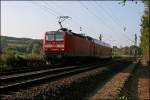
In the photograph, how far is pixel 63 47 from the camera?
104ft

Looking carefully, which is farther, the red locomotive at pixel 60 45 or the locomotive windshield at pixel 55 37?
the locomotive windshield at pixel 55 37

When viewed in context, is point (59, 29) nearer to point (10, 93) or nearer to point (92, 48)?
point (92, 48)

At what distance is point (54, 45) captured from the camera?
1267 inches

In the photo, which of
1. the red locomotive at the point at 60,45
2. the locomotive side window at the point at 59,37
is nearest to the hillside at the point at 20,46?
the red locomotive at the point at 60,45

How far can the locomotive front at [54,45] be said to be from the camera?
31.6 meters

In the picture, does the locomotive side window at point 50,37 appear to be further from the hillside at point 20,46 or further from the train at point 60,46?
the hillside at point 20,46

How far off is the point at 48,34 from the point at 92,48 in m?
12.5

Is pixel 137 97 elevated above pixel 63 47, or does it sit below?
below

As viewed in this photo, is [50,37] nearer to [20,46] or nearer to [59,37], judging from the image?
[59,37]

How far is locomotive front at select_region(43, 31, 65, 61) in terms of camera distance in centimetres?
3164

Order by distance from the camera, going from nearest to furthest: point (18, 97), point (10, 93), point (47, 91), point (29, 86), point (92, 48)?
point (18, 97) → point (10, 93) → point (47, 91) → point (29, 86) → point (92, 48)

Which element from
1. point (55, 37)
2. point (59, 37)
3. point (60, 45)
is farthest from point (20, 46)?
point (60, 45)

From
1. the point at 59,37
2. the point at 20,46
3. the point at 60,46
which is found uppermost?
the point at 20,46

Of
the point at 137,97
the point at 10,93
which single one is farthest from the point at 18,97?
the point at 137,97
